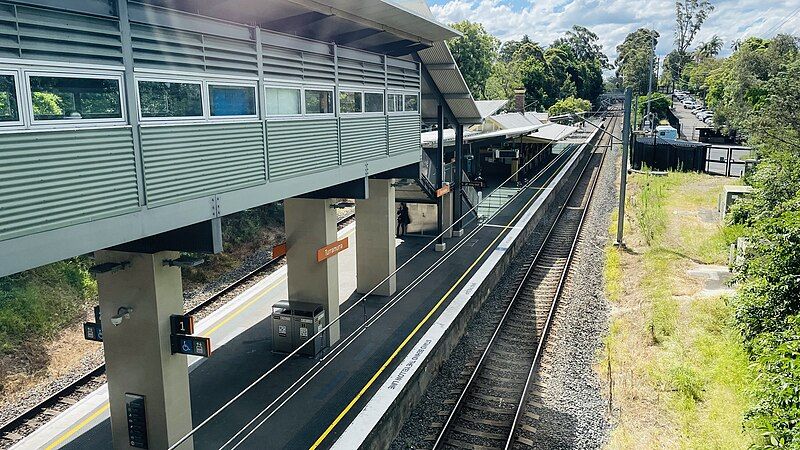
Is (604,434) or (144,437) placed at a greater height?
(144,437)

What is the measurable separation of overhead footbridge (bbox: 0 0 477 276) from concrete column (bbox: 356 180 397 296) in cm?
359

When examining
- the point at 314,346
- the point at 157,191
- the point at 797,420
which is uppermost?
the point at 157,191

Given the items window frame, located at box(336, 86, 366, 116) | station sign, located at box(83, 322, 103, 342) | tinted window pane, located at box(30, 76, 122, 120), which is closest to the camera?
tinted window pane, located at box(30, 76, 122, 120)

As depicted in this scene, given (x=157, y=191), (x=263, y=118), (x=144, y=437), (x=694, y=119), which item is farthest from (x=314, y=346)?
(x=694, y=119)

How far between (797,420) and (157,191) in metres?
7.44

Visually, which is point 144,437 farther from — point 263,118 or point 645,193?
point 645,193

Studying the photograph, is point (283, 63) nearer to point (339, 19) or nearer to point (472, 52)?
point (339, 19)

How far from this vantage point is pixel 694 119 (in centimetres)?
8019

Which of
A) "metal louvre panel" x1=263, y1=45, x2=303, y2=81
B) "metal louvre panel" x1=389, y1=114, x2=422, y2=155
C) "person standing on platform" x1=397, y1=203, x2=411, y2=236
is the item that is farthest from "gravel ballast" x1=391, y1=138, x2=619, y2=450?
"metal louvre panel" x1=263, y1=45, x2=303, y2=81

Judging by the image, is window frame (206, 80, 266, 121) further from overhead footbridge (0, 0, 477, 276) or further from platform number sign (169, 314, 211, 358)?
platform number sign (169, 314, 211, 358)

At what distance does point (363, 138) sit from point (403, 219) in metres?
10.4

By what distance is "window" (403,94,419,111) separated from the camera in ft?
52.2

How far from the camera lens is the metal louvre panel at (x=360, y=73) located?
1200 cm

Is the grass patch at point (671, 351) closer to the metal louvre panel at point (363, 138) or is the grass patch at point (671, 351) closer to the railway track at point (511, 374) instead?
the railway track at point (511, 374)
